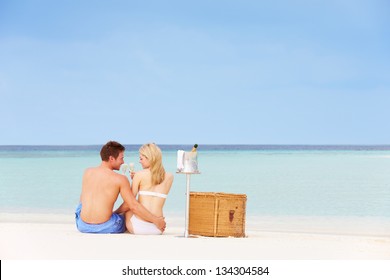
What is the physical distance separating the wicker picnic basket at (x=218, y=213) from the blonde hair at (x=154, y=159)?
32 cm

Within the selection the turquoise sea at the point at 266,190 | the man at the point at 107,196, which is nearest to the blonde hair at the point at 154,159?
the man at the point at 107,196

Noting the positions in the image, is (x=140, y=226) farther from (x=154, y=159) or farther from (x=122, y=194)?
(x=154, y=159)

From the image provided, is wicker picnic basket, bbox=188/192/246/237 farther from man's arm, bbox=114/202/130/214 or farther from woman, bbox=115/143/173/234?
man's arm, bbox=114/202/130/214

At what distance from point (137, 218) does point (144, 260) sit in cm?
84

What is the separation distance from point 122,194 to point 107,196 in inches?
4.1

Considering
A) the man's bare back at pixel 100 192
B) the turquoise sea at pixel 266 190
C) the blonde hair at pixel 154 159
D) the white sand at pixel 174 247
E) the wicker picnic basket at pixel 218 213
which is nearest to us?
the white sand at pixel 174 247

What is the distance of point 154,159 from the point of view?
5195 millimetres

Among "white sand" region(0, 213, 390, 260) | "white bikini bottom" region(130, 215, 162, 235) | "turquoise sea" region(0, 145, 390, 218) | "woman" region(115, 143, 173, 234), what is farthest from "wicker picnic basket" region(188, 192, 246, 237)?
"turquoise sea" region(0, 145, 390, 218)

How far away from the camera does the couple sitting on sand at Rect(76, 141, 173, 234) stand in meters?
5.24

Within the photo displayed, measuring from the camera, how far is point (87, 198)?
17.4ft

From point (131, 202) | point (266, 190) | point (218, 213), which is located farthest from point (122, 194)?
point (266, 190)

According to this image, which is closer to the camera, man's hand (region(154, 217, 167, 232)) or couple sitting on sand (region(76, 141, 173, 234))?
couple sitting on sand (region(76, 141, 173, 234))

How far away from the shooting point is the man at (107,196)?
5234 mm

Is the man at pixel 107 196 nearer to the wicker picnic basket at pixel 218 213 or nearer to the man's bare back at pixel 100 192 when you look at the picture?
the man's bare back at pixel 100 192
